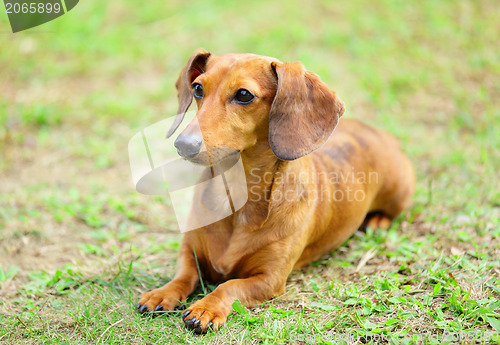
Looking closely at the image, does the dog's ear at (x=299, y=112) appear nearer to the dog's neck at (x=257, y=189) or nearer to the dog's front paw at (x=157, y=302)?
the dog's neck at (x=257, y=189)

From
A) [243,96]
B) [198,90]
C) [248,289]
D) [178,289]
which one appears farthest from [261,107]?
[178,289]

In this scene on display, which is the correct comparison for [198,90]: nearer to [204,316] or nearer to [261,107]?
[261,107]

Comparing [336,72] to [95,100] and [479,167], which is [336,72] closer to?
[479,167]

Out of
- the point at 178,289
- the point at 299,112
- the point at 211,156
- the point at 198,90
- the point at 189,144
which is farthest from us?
the point at 178,289

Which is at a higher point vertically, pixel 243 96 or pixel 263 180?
pixel 243 96

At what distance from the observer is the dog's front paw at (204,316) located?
2.72 meters

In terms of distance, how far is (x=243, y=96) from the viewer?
278 cm

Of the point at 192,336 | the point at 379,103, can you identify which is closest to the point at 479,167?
the point at 379,103

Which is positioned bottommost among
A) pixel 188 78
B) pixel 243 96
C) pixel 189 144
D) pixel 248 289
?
pixel 248 289

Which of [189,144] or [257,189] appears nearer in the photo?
[189,144]

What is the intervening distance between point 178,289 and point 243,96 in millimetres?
1200

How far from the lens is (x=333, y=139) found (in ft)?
12.7

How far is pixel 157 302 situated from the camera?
293 centimetres

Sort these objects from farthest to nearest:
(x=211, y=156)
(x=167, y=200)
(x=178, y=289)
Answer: (x=167, y=200), (x=178, y=289), (x=211, y=156)
